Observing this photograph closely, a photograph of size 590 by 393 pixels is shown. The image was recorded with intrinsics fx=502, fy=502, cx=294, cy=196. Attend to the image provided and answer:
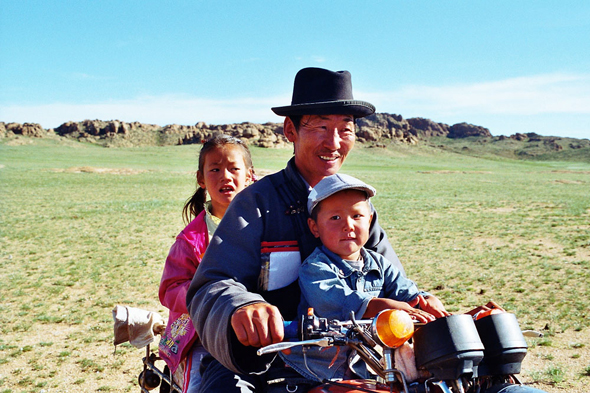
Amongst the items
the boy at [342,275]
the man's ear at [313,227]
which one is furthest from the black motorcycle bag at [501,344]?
the man's ear at [313,227]

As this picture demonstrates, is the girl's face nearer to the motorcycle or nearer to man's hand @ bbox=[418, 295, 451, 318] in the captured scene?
man's hand @ bbox=[418, 295, 451, 318]

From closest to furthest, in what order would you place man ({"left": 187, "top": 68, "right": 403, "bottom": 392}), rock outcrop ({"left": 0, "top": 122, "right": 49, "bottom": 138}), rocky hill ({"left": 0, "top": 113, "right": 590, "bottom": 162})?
1. man ({"left": 187, "top": 68, "right": 403, "bottom": 392})
2. rock outcrop ({"left": 0, "top": 122, "right": 49, "bottom": 138})
3. rocky hill ({"left": 0, "top": 113, "right": 590, "bottom": 162})

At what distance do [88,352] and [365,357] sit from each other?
225 inches

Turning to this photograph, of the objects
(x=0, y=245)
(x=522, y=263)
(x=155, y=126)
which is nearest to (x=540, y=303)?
(x=522, y=263)

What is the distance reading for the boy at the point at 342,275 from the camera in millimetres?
2297

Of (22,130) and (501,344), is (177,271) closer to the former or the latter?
(501,344)

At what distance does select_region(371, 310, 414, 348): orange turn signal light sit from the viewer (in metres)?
1.61

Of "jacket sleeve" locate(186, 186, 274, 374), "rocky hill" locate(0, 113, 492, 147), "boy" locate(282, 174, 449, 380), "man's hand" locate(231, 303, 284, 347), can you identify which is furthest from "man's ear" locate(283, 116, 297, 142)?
"rocky hill" locate(0, 113, 492, 147)

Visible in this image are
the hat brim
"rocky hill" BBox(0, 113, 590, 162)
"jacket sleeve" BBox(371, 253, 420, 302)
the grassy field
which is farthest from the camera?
"rocky hill" BBox(0, 113, 590, 162)

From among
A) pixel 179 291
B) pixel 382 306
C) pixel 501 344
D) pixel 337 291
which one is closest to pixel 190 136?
pixel 179 291

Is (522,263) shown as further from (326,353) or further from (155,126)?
(155,126)

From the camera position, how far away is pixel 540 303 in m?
8.41

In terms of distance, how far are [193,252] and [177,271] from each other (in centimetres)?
16

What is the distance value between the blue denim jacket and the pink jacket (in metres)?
0.91
